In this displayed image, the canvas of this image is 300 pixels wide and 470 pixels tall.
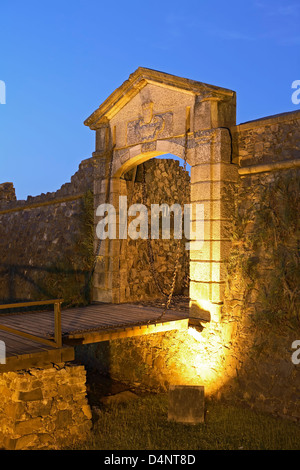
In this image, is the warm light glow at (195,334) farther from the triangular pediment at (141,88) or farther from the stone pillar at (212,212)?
the triangular pediment at (141,88)

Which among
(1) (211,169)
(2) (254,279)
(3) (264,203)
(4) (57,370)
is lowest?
(4) (57,370)

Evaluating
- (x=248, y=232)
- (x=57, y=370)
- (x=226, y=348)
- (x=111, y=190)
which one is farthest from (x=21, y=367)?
(x=111, y=190)

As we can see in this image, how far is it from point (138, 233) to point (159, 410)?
3927 millimetres

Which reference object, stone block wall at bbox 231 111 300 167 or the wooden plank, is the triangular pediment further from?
the wooden plank

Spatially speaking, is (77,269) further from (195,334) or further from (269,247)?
(269,247)

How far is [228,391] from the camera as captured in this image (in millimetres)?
7152

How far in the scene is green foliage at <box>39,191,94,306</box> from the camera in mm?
9531

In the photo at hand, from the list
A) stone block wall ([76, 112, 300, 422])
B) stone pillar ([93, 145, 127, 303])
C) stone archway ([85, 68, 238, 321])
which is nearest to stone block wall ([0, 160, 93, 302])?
stone pillar ([93, 145, 127, 303])

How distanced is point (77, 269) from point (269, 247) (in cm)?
451

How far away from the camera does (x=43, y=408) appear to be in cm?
564

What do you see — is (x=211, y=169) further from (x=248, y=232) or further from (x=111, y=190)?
(x=111, y=190)

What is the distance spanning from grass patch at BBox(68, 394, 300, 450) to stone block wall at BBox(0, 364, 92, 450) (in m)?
0.34

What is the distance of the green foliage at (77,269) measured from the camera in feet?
31.3

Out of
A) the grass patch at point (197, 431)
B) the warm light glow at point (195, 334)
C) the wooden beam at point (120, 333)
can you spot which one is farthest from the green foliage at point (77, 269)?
the grass patch at point (197, 431)
